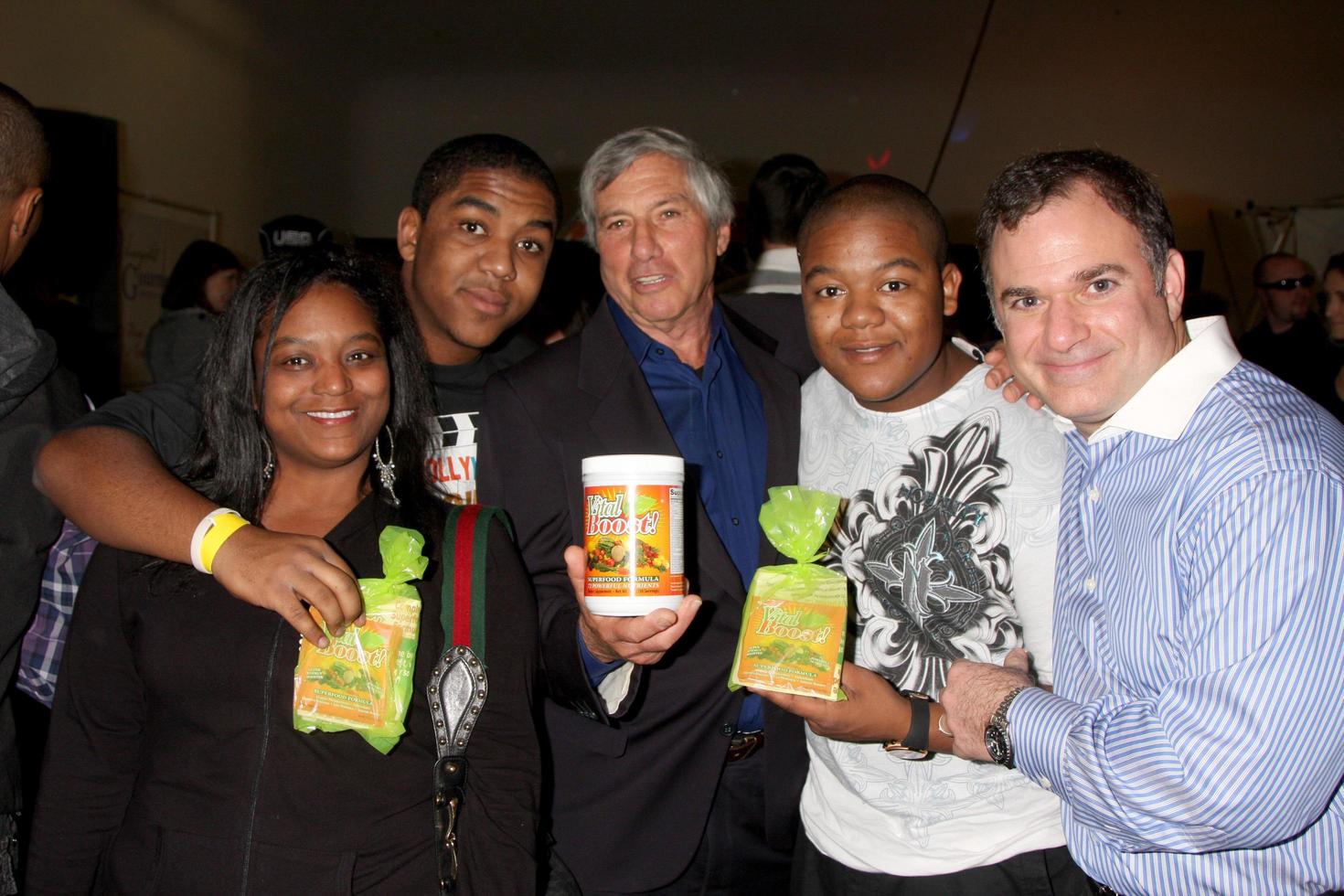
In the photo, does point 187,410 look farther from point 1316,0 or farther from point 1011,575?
point 1316,0

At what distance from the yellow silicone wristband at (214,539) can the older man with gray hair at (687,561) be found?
65 cm

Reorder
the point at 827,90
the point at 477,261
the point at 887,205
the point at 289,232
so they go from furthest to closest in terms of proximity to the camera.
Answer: the point at 827,90, the point at 289,232, the point at 477,261, the point at 887,205

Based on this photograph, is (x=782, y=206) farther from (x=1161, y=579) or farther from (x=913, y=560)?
(x=1161, y=579)

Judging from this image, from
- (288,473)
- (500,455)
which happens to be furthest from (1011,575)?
(288,473)

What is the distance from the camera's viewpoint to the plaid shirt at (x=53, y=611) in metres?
2.12

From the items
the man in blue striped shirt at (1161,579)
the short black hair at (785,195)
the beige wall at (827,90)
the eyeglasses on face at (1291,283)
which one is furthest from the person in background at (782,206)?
the beige wall at (827,90)

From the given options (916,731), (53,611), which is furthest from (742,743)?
(53,611)

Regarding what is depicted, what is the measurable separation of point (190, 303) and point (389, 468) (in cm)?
403

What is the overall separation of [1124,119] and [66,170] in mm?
8876

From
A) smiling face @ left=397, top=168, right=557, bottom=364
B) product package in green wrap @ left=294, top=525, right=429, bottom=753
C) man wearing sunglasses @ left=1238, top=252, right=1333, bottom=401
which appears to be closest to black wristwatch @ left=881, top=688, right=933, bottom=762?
product package in green wrap @ left=294, top=525, right=429, bottom=753

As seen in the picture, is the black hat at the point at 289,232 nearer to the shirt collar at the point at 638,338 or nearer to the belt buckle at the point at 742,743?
the shirt collar at the point at 638,338

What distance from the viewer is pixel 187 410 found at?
2229 mm

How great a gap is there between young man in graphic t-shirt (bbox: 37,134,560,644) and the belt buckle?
34.6 inches

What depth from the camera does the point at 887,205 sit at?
2.10m
